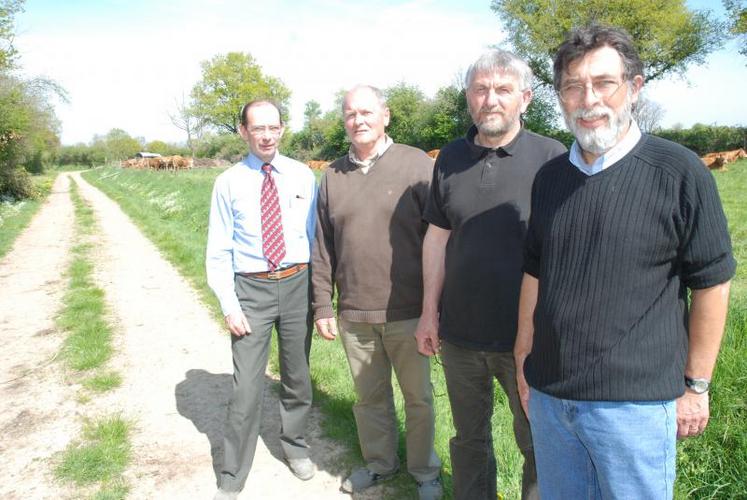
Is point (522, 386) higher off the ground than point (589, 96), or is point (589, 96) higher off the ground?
point (589, 96)

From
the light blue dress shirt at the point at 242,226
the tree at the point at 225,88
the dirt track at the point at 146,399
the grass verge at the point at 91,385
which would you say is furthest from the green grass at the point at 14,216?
the tree at the point at 225,88

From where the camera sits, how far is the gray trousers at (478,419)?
2719 mm

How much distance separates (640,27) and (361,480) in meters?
41.6

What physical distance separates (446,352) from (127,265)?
9132 mm

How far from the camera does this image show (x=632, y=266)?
5.88ft

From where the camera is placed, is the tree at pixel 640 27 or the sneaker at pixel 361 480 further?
the tree at pixel 640 27

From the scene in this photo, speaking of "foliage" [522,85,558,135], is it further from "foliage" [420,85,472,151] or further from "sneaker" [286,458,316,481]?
"sneaker" [286,458,316,481]

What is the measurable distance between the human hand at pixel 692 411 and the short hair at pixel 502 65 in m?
1.50

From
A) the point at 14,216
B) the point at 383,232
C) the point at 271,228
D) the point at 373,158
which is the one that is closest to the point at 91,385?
the point at 271,228

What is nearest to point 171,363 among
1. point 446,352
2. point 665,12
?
point 446,352

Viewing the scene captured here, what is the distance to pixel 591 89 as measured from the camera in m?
1.87

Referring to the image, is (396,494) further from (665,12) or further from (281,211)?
(665,12)

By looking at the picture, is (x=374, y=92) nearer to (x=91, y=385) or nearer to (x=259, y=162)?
(x=259, y=162)

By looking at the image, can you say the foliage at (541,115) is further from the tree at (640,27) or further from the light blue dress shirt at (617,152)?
the light blue dress shirt at (617,152)
